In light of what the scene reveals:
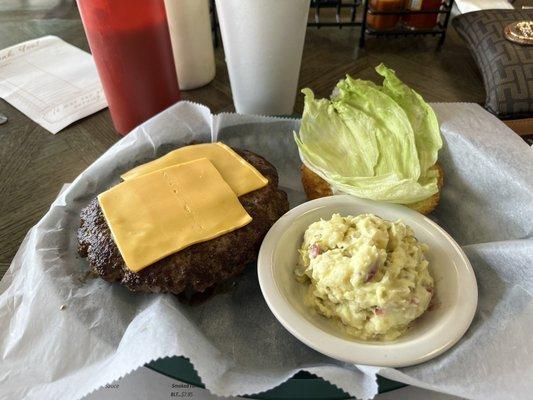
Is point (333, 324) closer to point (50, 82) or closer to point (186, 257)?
point (186, 257)

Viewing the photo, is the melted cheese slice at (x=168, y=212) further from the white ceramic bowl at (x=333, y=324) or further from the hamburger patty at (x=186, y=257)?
the white ceramic bowl at (x=333, y=324)

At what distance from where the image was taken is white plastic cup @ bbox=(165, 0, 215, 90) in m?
1.73

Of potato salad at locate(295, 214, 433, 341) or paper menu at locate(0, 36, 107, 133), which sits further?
paper menu at locate(0, 36, 107, 133)

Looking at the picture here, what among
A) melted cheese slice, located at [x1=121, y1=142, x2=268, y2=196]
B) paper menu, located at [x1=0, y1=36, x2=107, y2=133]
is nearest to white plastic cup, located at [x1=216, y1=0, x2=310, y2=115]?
melted cheese slice, located at [x1=121, y1=142, x2=268, y2=196]

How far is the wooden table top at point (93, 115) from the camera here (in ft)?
4.96

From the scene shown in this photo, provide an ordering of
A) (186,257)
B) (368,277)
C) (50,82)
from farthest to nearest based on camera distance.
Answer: (50,82)
(186,257)
(368,277)

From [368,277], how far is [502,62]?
130cm

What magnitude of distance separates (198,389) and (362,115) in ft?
3.38

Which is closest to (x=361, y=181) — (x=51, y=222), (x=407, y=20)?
(x=51, y=222)

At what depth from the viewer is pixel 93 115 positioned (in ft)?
6.21

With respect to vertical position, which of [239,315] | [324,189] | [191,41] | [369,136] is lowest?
[239,315]

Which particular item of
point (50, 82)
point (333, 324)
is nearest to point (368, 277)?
point (333, 324)

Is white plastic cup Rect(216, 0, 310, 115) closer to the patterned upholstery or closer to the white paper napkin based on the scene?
the white paper napkin

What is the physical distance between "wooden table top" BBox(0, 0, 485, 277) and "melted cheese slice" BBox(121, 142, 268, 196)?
0.45 m
